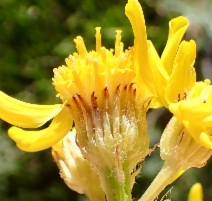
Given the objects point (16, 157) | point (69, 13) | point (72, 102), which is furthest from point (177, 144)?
point (69, 13)

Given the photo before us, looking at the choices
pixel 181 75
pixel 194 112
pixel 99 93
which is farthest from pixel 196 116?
pixel 99 93

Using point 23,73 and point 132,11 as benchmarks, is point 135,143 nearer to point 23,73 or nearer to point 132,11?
point 132,11

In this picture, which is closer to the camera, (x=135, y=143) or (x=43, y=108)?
(x=135, y=143)

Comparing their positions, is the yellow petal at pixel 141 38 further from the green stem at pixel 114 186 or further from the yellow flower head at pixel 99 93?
the green stem at pixel 114 186

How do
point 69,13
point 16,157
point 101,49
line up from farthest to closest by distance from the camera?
point 69,13 → point 16,157 → point 101,49

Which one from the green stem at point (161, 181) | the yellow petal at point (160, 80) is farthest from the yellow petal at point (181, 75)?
the green stem at point (161, 181)

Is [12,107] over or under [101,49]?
under
